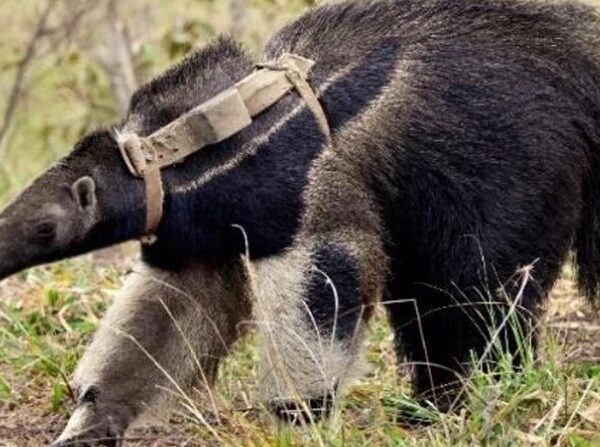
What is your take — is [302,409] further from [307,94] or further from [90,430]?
[307,94]

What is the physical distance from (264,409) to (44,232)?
3.57 ft

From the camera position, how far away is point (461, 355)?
20.8 feet

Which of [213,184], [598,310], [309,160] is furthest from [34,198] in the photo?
[598,310]

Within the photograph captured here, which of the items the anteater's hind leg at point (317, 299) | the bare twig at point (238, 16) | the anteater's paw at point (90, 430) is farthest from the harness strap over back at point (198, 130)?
the bare twig at point (238, 16)

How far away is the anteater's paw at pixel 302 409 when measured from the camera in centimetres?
547

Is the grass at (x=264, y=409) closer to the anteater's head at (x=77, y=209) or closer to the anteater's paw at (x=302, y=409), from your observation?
the anteater's paw at (x=302, y=409)

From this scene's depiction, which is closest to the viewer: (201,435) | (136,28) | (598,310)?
(201,435)

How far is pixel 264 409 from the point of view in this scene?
5449 millimetres

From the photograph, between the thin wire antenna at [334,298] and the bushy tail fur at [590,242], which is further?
the bushy tail fur at [590,242]

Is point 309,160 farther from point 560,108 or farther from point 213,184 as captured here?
point 560,108

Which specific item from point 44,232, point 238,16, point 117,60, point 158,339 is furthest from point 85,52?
point 44,232

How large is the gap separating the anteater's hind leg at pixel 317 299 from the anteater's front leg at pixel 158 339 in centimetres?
40

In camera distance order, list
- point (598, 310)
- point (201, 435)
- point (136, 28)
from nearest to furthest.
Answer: point (201, 435) → point (598, 310) → point (136, 28)

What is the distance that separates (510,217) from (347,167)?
0.74 m
